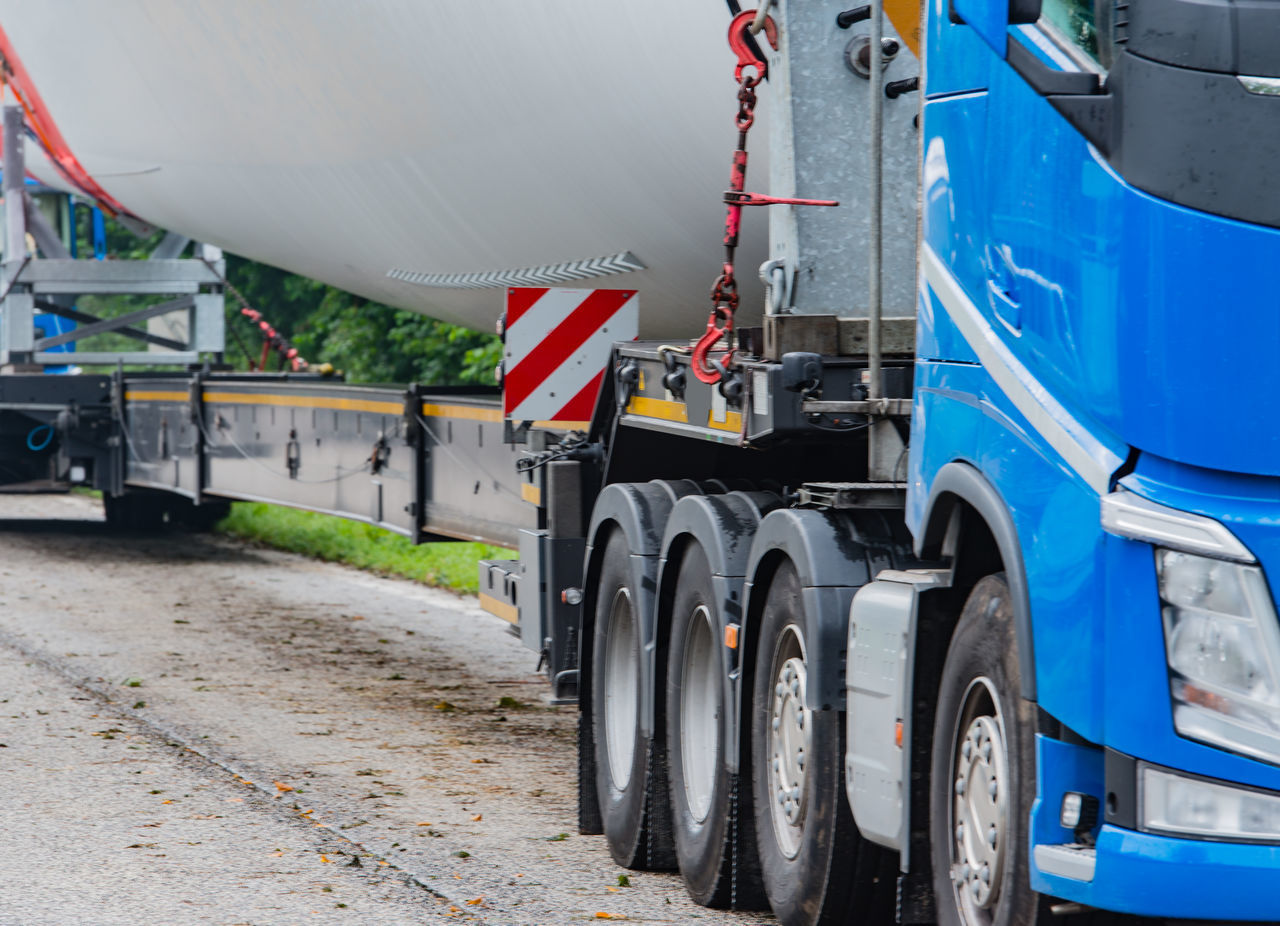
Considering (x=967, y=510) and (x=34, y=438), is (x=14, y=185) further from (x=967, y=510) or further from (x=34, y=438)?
(x=967, y=510)

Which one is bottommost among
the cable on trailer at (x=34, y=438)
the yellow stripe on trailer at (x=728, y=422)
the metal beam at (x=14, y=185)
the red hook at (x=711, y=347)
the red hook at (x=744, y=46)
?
the cable on trailer at (x=34, y=438)

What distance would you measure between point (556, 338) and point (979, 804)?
4.20 metres

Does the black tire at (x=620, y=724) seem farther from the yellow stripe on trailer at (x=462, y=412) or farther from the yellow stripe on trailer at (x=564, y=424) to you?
the yellow stripe on trailer at (x=462, y=412)

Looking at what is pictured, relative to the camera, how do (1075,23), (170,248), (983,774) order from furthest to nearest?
1. (170,248)
2. (983,774)
3. (1075,23)

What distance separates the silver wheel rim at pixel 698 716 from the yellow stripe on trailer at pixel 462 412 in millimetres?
4310

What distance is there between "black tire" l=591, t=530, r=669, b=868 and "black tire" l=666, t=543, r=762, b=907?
5.0 inches

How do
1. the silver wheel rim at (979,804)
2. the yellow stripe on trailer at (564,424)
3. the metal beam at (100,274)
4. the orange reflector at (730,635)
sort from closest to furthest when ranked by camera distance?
the silver wheel rim at (979,804)
the orange reflector at (730,635)
the yellow stripe on trailer at (564,424)
the metal beam at (100,274)

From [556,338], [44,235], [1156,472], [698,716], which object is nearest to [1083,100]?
[1156,472]

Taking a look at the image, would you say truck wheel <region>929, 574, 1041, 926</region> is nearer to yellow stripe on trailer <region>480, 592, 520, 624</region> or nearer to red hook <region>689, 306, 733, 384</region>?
red hook <region>689, 306, 733, 384</region>

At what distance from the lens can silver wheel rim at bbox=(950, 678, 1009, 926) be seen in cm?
371

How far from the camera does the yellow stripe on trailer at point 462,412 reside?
1005cm

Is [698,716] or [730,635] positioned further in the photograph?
[698,716]

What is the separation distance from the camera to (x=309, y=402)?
13.0 meters

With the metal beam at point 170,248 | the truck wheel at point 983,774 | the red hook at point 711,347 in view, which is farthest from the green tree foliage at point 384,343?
the truck wheel at point 983,774
